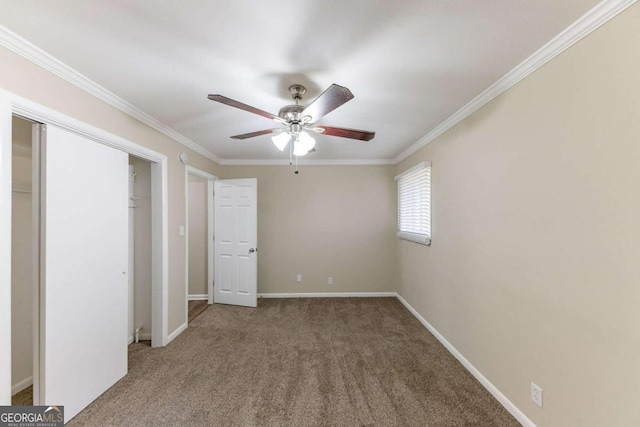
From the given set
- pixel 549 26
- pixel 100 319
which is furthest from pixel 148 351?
pixel 549 26

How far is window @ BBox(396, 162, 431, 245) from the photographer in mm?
3348

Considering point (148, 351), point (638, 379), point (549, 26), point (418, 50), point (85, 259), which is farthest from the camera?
point (148, 351)

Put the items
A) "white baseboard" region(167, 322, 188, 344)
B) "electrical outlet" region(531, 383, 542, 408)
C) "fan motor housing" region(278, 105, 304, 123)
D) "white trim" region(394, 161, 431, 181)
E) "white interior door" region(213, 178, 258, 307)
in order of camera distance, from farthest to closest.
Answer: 1. "white interior door" region(213, 178, 258, 307)
2. "white trim" region(394, 161, 431, 181)
3. "white baseboard" region(167, 322, 188, 344)
4. "fan motor housing" region(278, 105, 304, 123)
5. "electrical outlet" region(531, 383, 542, 408)

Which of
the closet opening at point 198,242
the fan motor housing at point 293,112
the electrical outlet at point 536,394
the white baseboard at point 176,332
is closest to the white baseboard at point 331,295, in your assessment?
the closet opening at point 198,242

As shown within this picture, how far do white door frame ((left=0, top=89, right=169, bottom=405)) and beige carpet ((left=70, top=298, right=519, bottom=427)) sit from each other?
1.65 ft

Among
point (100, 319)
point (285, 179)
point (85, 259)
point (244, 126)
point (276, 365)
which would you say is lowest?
point (276, 365)

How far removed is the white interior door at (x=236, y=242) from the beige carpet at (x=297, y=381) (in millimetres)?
758

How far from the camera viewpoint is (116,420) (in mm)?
1854

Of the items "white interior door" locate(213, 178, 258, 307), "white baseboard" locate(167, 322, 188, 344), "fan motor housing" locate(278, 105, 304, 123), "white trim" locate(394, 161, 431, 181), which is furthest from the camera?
"white interior door" locate(213, 178, 258, 307)

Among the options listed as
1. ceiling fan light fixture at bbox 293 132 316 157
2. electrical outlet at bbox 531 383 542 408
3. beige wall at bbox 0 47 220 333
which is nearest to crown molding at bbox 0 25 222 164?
beige wall at bbox 0 47 220 333

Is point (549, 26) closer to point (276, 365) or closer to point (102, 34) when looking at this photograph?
point (102, 34)

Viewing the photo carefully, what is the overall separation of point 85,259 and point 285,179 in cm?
307

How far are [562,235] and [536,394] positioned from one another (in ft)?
3.39

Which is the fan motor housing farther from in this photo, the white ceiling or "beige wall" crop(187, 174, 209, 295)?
"beige wall" crop(187, 174, 209, 295)
